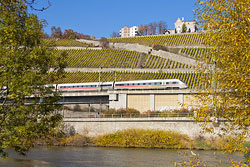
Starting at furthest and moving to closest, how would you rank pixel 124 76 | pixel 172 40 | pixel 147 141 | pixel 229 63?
pixel 172 40
pixel 124 76
pixel 147 141
pixel 229 63

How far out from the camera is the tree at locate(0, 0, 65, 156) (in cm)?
1328

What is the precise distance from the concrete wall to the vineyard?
3274 centimetres

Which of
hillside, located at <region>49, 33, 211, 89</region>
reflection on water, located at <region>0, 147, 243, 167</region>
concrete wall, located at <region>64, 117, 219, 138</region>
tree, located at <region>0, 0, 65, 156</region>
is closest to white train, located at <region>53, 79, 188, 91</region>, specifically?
hillside, located at <region>49, 33, 211, 89</region>

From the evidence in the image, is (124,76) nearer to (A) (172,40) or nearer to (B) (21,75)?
(A) (172,40)

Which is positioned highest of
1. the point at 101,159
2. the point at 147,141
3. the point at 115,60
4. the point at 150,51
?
the point at 150,51

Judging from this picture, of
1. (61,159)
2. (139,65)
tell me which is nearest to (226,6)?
(61,159)

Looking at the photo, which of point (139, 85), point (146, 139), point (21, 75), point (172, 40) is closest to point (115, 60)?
point (139, 85)

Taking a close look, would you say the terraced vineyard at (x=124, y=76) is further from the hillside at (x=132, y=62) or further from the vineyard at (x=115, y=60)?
the vineyard at (x=115, y=60)

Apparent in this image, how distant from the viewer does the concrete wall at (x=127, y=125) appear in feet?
156

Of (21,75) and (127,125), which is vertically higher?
(21,75)

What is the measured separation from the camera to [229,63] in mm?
12805

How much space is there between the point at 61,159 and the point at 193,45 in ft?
236

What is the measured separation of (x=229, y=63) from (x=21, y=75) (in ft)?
24.9

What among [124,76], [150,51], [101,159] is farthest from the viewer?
[150,51]
